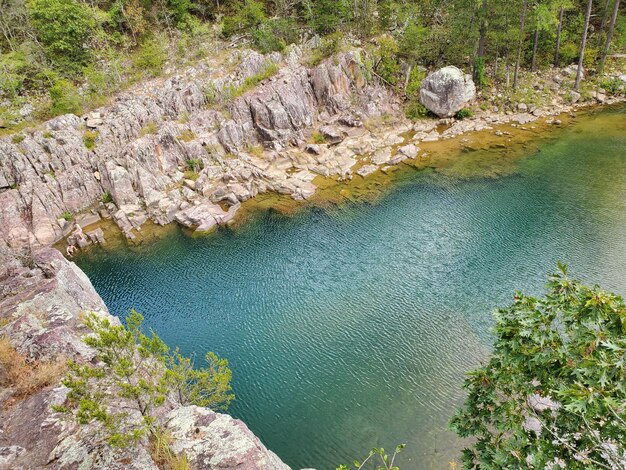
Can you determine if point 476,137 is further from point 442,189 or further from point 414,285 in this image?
point 414,285

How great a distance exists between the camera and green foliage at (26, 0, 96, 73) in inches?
1893

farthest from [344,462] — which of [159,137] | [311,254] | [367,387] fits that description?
[159,137]

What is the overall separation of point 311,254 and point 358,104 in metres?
29.3

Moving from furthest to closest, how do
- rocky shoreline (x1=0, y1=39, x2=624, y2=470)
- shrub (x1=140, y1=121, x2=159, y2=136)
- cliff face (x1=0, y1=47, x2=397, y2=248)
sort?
1. shrub (x1=140, y1=121, x2=159, y2=136)
2. cliff face (x1=0, y1=47, x2=397, y2=248)
3. rocky shoreline (x1=0, y1=39, x2=624, y2=470)

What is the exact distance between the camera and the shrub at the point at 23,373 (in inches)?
585

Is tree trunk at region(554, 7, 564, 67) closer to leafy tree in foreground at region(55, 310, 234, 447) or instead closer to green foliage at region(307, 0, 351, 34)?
green foliage at region(307, 0, 351, 34)

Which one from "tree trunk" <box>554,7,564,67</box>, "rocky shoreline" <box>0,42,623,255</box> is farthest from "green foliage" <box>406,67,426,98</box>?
"tree trunk" <box>554,7,564,67</box>

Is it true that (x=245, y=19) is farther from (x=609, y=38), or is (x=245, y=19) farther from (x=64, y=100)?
(x=609, y=38)

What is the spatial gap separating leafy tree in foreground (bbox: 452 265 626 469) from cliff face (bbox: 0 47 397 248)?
3281cm

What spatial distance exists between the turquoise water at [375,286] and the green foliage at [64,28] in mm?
31968

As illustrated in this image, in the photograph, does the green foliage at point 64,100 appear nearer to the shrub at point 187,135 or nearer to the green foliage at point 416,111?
the shrub at point 187,135

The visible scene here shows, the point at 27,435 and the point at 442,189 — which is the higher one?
the point at 27,435

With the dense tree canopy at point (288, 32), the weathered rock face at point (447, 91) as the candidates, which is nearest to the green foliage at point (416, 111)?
the weathered rock face at point (447, 91)

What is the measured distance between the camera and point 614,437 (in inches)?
295
